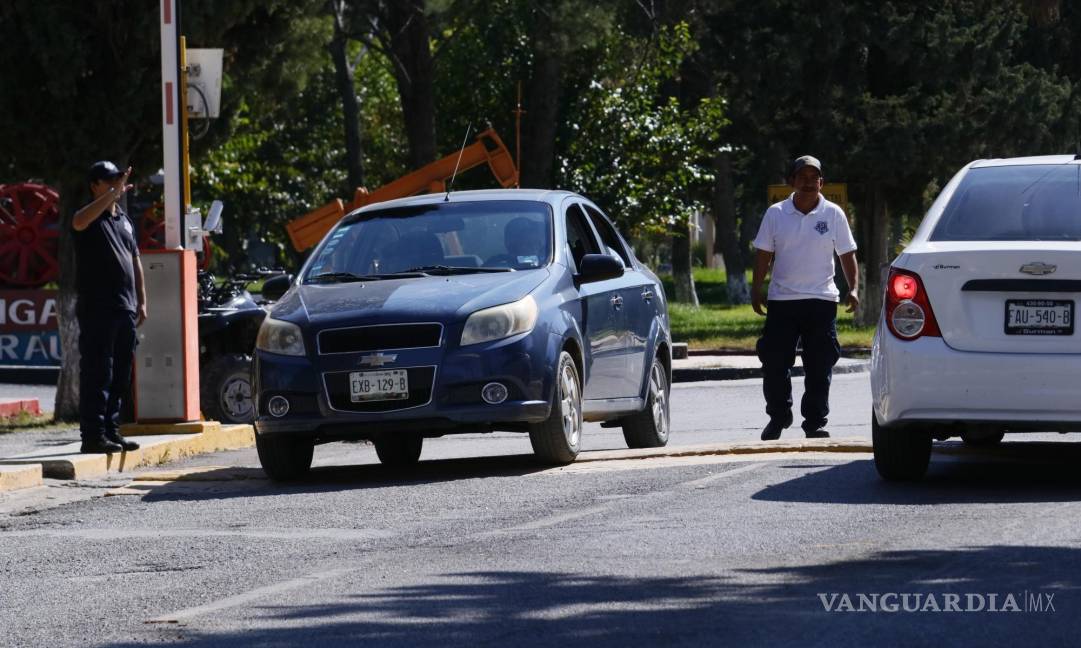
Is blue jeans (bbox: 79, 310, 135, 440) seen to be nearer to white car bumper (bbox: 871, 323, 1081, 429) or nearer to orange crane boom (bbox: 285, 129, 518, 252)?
white car bumper (bbox: 871, 323, 1081, 429)

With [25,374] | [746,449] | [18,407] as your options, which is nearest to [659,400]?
[746,449]

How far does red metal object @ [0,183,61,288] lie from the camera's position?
2406 centimetres

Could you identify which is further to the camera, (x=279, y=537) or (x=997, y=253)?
(x=997, y=253)

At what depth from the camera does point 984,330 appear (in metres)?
9.20

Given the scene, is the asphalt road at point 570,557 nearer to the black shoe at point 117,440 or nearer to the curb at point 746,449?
the curb at point 746,449

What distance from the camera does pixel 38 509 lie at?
10219 millimetres

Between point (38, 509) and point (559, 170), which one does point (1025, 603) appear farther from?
point (559, 170)

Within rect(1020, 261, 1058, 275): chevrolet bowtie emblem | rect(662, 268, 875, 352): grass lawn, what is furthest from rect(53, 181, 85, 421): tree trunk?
rect(662, 268, 875, 352): grass lawn

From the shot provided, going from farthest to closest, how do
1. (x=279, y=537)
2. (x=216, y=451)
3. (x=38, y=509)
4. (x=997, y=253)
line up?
(x=216, y=451) < (x=38, y=509) < (x=997, y=253) < (x=279, y=537)

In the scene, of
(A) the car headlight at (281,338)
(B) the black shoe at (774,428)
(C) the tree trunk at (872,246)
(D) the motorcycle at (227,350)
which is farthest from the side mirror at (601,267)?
(C) the tree trunk at (872,246)

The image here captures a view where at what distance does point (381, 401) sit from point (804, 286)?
3.09 m

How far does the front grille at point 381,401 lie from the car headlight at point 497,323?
11.5 inches

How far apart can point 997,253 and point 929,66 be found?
976 inches

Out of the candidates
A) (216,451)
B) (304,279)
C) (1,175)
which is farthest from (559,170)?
(304,279)
